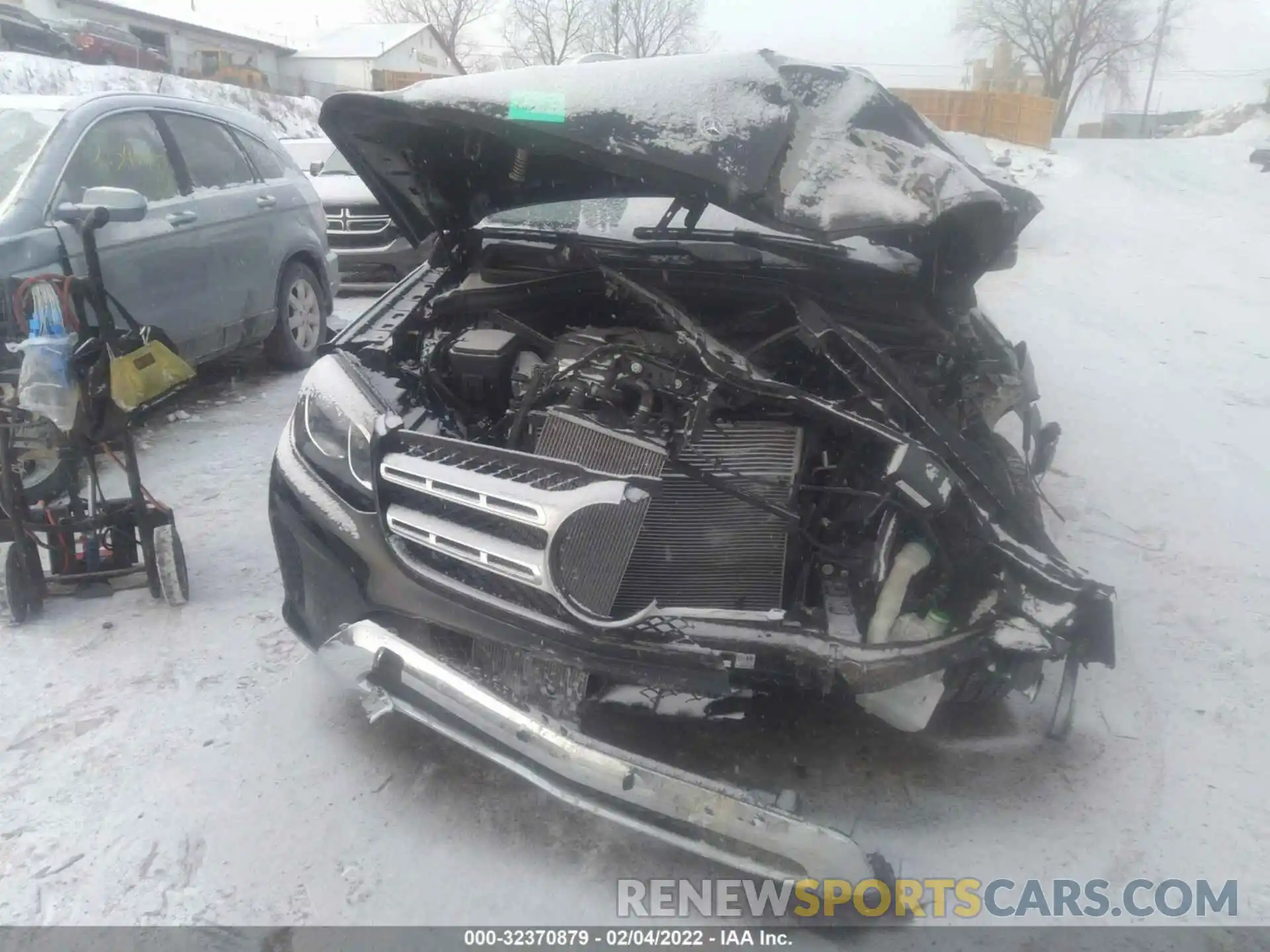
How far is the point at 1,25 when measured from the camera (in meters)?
18.0

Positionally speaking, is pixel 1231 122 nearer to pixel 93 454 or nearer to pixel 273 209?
pixel 273 209

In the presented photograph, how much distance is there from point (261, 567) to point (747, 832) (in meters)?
2.59

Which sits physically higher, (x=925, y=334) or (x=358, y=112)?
(x=358, y=112)

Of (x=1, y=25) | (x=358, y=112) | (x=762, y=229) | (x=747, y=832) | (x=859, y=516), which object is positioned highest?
(x=1, y=25)

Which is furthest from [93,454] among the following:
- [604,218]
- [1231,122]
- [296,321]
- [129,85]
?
[1231,122]

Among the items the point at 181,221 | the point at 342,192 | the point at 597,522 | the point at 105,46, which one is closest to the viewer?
the point at 597,522

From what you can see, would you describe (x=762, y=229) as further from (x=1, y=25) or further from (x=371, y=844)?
(x=1, y=25)

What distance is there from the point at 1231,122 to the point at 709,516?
45158mm

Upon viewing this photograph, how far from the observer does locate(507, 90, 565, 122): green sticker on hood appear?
7.81ft

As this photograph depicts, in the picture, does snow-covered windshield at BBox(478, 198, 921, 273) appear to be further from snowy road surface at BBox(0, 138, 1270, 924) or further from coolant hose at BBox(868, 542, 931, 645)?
snowy road surface at BBox(0, 138, 1270, 924)

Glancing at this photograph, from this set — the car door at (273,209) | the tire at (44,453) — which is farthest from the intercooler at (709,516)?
the car door at (273,209)

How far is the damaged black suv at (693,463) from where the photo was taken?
2.09 metres

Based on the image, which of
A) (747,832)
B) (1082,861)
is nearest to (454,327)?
(747,832)

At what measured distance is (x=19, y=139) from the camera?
14.4 feet
